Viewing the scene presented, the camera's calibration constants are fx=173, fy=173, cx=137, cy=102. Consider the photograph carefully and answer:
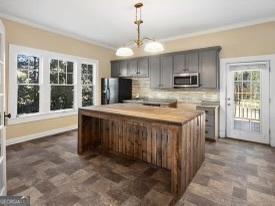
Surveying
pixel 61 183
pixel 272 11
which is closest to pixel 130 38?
pixel 272 11

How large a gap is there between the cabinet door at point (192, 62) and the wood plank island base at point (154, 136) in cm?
188

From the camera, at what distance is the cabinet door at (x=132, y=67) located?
A: 5.59m

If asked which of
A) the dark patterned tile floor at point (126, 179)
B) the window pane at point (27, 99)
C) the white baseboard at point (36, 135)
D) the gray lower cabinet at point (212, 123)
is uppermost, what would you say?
the window pane at point (27, 99)

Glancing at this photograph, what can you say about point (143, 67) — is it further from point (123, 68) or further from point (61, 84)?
point (61, 84)

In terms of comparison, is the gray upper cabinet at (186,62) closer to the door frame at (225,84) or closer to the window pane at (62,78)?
the door frame at (225,84)

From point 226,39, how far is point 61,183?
4606mm

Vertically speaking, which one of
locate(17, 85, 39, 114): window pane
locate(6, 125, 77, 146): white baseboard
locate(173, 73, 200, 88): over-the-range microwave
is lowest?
locate(6, 125, 77, 146): white baseboard

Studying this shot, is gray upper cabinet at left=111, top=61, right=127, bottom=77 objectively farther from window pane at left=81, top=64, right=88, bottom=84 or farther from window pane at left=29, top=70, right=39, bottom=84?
window pane at left=29, top=70, right=39, bottom=84

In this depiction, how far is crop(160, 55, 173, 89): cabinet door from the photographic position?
4.84 metres

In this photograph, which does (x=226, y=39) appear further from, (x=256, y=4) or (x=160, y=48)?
(x=160, y=48)

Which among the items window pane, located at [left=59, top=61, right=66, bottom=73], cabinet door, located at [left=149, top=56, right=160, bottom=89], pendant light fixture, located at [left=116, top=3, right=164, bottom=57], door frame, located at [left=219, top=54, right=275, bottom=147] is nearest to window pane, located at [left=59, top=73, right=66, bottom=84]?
window pane, located at [left=59, top=61, right=66, bottom=73]

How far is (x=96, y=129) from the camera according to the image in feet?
11.8

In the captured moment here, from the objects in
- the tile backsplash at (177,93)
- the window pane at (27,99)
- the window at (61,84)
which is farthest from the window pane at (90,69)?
the window pane at (27,99)

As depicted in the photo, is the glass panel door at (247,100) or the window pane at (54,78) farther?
the window pane at (54,78)
